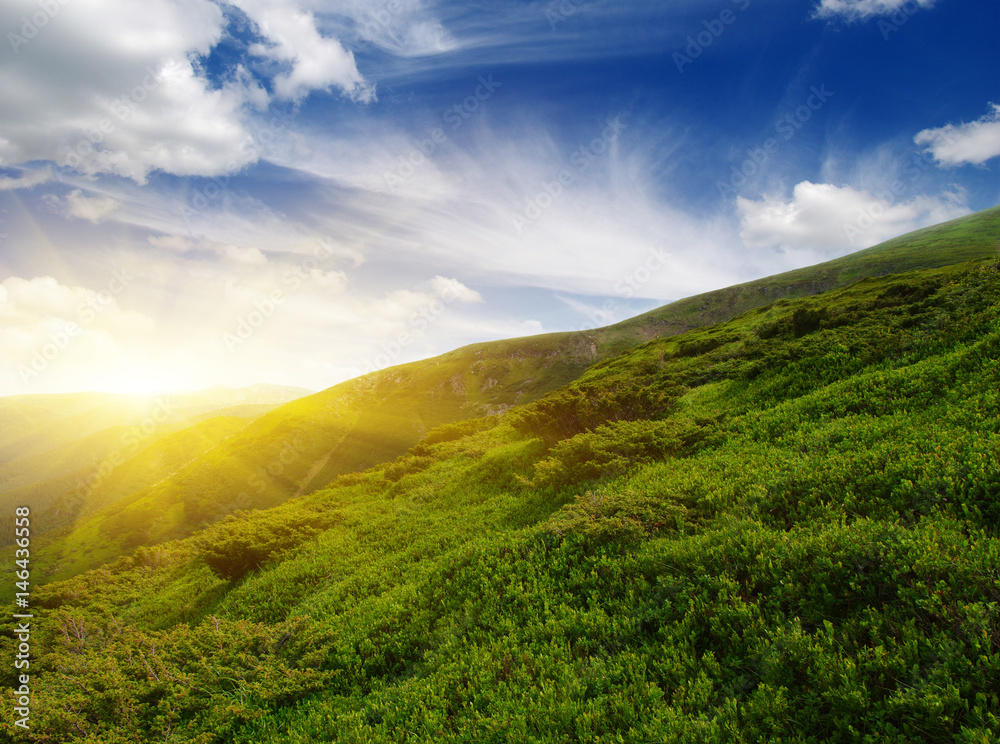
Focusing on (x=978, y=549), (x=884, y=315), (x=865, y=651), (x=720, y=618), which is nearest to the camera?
(x=865, y=651)

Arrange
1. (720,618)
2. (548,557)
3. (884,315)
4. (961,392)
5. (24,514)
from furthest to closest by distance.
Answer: (884,315), (24,514), (961,392), (548,557), (720,618)

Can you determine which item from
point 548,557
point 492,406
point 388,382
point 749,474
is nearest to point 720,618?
point 548,557

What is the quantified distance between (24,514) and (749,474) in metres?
20.2

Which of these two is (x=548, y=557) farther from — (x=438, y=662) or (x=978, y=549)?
(x=978, y=549)

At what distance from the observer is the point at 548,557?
9.62 meters

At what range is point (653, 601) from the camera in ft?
23.5

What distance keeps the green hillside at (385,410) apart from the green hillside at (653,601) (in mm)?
55069

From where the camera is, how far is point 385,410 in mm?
106875

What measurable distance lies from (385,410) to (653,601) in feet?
344

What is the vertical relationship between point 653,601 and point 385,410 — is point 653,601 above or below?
below

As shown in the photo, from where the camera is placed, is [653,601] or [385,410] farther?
[385,410]

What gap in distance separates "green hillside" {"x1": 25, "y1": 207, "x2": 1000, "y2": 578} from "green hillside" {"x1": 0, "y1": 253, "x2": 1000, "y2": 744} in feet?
181

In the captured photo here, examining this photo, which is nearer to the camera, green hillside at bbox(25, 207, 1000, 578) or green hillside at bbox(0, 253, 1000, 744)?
green hillside at bbox(0, 253, 1000, 744)

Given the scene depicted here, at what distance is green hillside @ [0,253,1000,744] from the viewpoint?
495 cm
